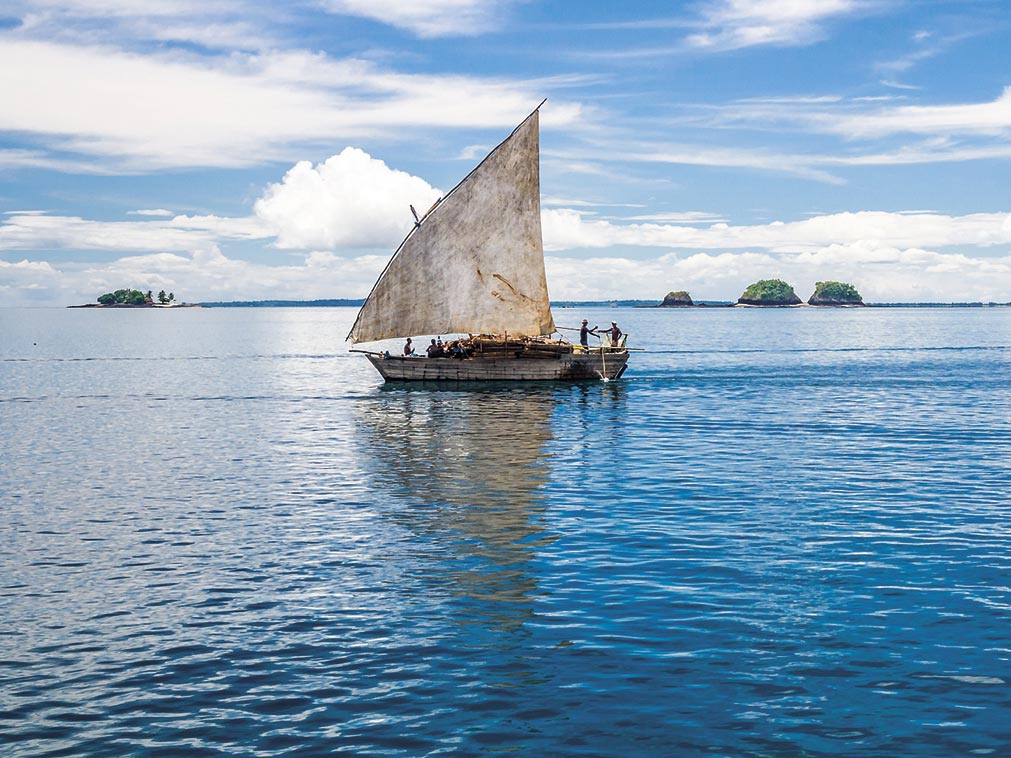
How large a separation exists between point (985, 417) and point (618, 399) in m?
23.3

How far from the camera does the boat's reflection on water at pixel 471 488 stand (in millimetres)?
21219

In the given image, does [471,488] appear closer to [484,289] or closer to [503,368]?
[484,289]

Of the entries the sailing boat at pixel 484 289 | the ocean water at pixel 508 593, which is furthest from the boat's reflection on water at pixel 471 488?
the sailing boat at pixel 484 289

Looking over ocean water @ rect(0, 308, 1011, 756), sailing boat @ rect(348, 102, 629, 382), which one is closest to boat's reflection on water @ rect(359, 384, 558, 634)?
ocean water @ rect(0, 308, 1011, 756)

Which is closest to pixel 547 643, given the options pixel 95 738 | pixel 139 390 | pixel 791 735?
pixel 791 735

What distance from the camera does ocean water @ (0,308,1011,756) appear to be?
46.8 ft

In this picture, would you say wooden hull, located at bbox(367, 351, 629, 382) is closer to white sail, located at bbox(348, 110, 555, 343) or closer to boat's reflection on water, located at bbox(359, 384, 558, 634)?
white sail, located at bbox(348, 110, 555, 343)

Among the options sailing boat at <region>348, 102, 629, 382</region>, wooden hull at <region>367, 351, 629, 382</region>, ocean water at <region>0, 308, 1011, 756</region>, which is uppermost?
sailing boat at <region>348, 102, 629, 382</region>

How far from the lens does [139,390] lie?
244ft

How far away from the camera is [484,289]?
71312mm

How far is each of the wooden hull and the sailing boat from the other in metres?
0.08

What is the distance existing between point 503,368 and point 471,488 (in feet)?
135

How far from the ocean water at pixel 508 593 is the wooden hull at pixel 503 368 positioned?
26461mm

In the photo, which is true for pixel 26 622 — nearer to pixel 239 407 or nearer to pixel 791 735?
pixel 791 735
